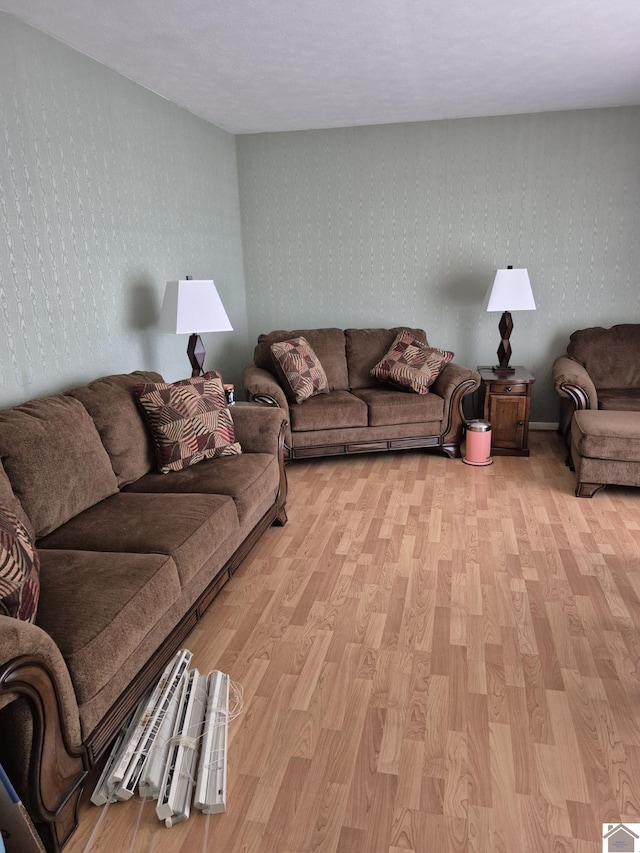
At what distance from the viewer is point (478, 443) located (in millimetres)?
4176

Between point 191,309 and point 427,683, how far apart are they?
2.40 metres

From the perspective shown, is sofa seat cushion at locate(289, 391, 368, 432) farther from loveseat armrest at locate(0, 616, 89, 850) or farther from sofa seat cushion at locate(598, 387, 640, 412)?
loveseat armrest at locate(0, 616, 89, 850)

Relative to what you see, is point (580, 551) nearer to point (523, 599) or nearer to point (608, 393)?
point (523, 599)

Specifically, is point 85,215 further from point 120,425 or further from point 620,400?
point 620,400

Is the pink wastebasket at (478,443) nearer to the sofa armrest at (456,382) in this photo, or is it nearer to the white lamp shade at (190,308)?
the sofa armrest at (456,382)

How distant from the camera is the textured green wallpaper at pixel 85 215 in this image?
256cm

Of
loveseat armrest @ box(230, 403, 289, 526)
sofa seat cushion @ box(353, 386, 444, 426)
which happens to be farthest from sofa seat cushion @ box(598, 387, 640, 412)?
loveseat armrest @ box(230, 403, 289, 526)

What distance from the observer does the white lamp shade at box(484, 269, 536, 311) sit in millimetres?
4316

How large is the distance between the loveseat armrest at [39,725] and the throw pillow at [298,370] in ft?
9.62

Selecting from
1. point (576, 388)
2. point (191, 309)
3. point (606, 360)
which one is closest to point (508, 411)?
point (576, 388)

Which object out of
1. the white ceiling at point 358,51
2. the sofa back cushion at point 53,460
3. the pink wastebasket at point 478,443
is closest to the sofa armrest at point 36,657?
the sofa back cushion at point 53,460

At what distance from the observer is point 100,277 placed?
10.4 ft

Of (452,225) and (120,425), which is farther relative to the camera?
(452,225)

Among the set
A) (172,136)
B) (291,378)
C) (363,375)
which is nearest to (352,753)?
(291,378)
